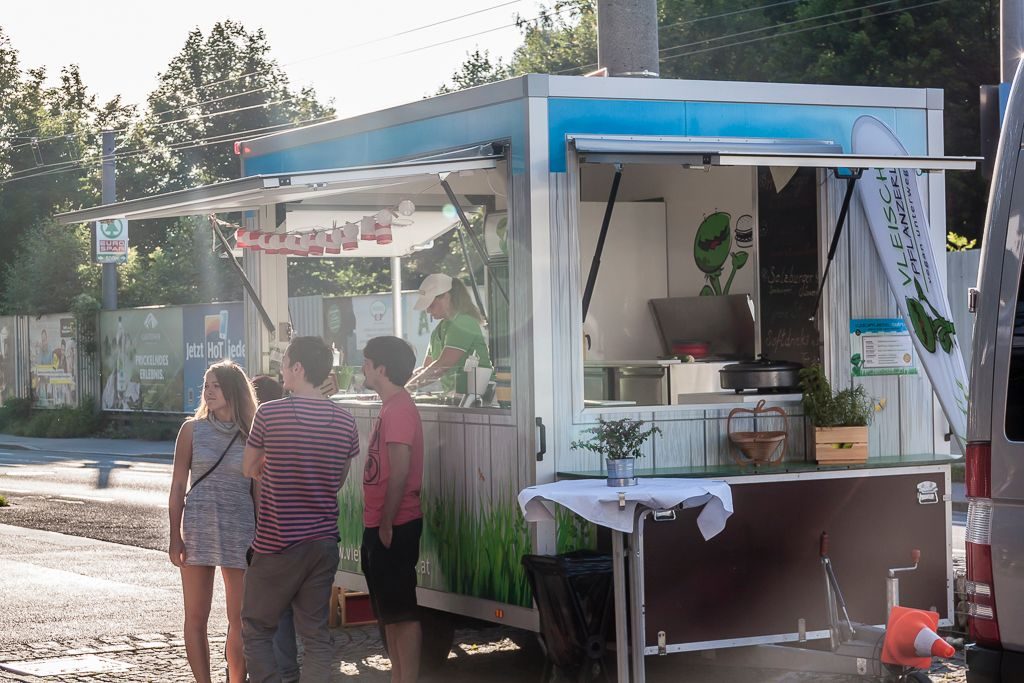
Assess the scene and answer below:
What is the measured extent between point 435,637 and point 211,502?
182 cm

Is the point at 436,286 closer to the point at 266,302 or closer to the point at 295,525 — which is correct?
the point at 266,302

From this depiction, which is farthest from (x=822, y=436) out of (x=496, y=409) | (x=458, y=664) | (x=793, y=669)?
(x=458, y=664)

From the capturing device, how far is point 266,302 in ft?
34.1

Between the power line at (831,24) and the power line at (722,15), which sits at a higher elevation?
the power line at (722,15)

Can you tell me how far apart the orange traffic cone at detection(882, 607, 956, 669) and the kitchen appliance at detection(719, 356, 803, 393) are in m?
1.79

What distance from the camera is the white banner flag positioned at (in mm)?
8078

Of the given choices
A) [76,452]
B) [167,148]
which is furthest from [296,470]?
[167,148]

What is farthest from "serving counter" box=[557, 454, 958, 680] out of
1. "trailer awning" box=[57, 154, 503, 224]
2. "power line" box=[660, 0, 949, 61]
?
"power line" box=[660, 0, 949, 61]

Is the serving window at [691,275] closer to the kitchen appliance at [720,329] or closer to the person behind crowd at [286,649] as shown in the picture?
the kitchen appliance at [720,329]

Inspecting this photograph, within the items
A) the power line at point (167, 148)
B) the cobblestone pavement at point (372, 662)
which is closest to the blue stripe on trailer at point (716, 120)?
the cobblestone pavement at point (372, 662)

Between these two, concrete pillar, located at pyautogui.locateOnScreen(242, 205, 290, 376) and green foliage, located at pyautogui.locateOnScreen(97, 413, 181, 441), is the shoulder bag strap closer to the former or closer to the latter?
concrete pillar, located at pyautogui.locateOnScreen(242, 205, 290, 376)

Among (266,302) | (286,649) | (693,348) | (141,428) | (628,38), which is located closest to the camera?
(286,649)

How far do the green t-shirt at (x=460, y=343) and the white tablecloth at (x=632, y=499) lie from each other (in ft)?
5.82

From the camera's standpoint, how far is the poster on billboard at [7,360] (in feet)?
119
